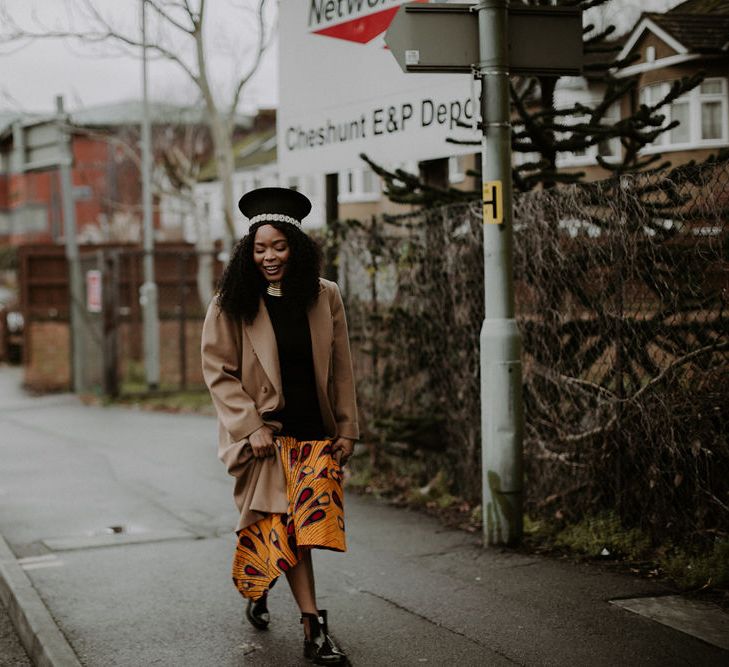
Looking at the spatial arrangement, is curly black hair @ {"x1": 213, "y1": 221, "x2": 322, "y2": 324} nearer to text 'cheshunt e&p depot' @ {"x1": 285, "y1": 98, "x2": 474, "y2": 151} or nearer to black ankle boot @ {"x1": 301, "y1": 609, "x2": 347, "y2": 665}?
black ankle boot @ {"x1": 301, "y1": 609, "x2": 347, "y2": 665}

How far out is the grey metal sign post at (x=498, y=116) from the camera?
6.41 meters

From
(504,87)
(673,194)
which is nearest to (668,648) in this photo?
(673,194)

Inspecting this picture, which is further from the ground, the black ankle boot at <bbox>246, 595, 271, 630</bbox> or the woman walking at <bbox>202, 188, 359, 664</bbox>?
the woman walking at <bbox>202, 188, 359, 664</bbox>

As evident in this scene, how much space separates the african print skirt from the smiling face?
0.74 meters

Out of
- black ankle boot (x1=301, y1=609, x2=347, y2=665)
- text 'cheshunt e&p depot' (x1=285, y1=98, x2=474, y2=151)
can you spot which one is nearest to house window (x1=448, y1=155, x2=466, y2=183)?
text 'cheshunt e&p depot' (x1=285, y1=98, x2=474, y2=151)

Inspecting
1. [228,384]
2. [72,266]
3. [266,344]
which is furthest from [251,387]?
[72,266]

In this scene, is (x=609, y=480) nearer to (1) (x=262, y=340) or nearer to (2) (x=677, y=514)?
(2) (x=677, y=514)

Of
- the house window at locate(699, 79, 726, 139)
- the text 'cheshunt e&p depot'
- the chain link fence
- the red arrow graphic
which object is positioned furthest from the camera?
the house window at locate(699, 79, 726, 139)

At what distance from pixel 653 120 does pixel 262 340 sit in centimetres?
417

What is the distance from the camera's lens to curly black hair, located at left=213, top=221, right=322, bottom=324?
493 cm

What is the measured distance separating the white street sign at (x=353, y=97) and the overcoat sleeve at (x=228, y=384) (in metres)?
3.75

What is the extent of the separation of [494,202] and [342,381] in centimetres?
186

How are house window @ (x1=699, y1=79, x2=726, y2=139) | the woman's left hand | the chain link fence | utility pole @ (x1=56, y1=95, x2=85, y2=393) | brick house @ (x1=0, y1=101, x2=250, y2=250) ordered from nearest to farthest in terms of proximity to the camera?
the woman's left hand → the chain link fence → utility pole @ (x1=56, y1=95, x2=85, y2=393) → house window @ (x1=699, y1=79, x2=726, y2=139) → brick house @ (x1=0, y1=101, x2=250, y2=250)

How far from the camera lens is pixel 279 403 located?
193 inches
